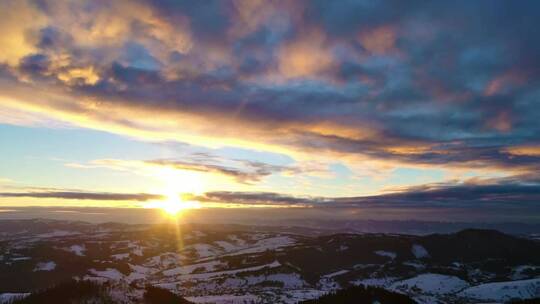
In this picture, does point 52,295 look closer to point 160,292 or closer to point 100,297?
point 100,297

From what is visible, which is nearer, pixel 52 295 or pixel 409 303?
pixel 52 295

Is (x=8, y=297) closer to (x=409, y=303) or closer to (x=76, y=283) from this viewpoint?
(x=76, y=283)

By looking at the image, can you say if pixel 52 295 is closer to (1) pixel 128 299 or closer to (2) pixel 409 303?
(1) pixel 128 299

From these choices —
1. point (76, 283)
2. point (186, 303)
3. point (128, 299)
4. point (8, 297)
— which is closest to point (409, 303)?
point (186, 303)

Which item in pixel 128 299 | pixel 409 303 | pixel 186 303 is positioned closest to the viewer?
pixel 128 299

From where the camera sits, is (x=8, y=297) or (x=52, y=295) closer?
(x=52, y=295)

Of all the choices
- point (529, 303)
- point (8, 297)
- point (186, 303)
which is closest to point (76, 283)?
point (8, 297)

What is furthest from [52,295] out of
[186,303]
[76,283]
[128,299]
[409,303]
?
[409,303]

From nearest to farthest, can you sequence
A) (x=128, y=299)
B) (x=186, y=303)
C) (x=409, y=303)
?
(x=128, y=299), (x=186, y=303), (x=409, y=303)
